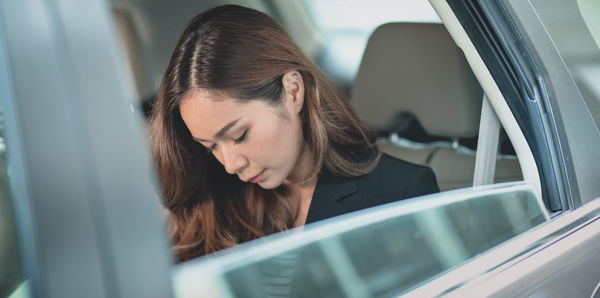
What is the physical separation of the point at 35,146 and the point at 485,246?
0.83 meters

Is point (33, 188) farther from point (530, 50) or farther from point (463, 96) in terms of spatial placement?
point (463, 96)

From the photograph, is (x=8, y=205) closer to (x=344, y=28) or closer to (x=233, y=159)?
(x=233, y=159)

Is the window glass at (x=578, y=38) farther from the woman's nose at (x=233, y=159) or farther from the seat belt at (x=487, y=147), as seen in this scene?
the woman's nose at (x=233, y=159)

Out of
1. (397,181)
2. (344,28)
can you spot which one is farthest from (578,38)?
(344,28)

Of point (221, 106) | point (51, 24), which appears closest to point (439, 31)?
point (221, 106)

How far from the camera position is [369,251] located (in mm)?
959

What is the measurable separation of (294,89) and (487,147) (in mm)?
485

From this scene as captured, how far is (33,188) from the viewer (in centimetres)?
59

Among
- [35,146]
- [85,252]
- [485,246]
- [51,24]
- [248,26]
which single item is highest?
[248,26]

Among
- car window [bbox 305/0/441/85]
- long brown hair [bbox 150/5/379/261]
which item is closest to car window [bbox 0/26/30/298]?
long brown hair [bbox 150/5/379/261]

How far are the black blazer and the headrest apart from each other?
0.57m

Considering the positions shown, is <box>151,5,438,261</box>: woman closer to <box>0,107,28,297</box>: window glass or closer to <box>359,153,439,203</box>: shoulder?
<box>359,153,439,203</box>: shoulder

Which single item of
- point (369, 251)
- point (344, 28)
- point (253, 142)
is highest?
point (344, 28)

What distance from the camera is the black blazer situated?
1.67 m
